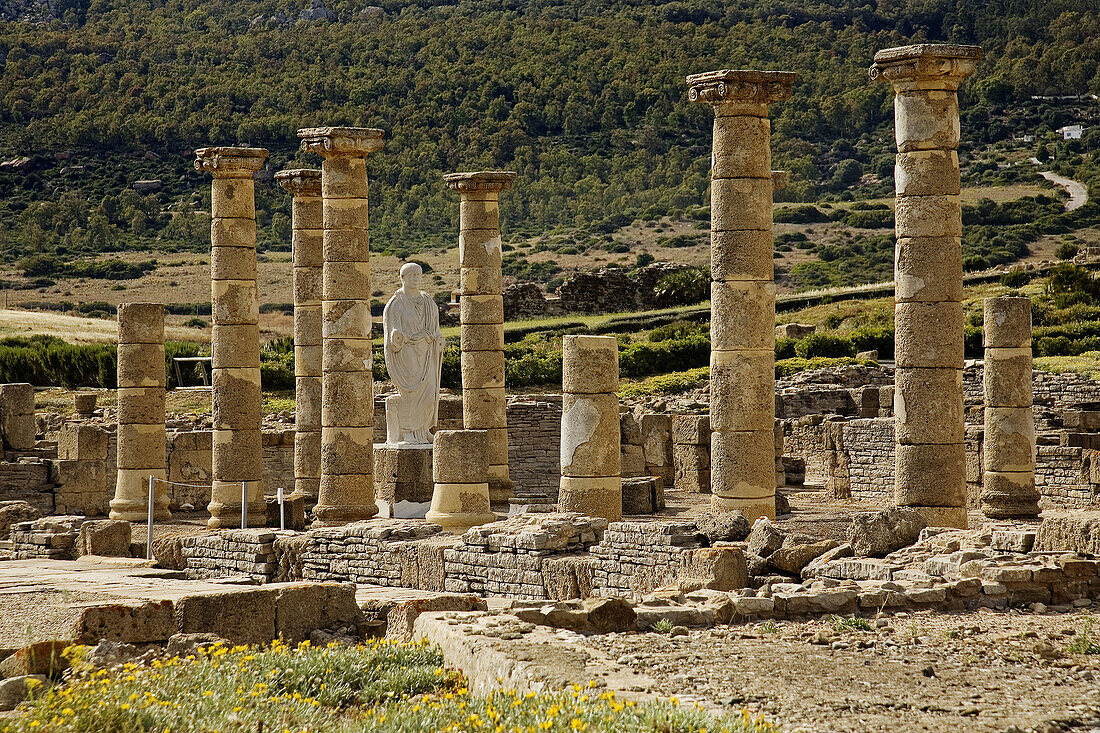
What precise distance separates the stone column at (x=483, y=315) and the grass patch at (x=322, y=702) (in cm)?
1282

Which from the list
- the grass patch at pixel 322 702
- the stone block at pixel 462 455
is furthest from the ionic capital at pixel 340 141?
the grass patch at pixel 322 702

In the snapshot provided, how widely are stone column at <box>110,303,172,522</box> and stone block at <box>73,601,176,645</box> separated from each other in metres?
12.0

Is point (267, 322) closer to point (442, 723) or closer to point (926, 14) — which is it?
point (926, 14)

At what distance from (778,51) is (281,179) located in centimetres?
6677

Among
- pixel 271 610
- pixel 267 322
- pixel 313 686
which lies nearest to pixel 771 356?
pixel 271 610

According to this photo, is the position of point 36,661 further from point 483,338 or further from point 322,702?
point 483,338

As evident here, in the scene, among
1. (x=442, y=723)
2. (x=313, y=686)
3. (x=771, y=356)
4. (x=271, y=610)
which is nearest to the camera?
(x=442, y=723)

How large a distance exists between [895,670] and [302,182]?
1648 cm

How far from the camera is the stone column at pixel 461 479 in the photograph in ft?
64.3

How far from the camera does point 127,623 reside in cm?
1196

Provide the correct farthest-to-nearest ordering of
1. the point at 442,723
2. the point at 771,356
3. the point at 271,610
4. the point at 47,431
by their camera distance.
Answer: the point at 47,431 < the point at 771,356 < the point at 271,610 < the point at 442,723

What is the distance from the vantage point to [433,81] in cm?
8825

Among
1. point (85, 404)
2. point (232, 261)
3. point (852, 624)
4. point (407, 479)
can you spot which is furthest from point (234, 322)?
point (852, 624)

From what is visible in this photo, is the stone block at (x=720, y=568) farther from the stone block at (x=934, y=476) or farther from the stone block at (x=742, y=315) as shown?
the stone block at (x=742, y=315)
